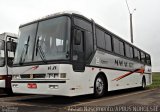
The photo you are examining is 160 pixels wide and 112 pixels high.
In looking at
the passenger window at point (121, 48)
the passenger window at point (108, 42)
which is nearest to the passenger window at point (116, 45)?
the passenger window at point (121, 48)

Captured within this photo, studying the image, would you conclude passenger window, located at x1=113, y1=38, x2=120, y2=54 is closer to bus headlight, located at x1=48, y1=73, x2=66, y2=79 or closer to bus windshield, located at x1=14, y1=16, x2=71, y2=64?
bus windshield, located at x1=14, y1=16, x2=71, y2=64

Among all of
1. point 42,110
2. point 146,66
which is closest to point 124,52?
point 146,66

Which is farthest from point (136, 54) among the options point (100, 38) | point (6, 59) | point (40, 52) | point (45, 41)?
point (40, 52)

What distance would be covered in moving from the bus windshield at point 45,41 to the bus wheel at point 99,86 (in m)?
2.44

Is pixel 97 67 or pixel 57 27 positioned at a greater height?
pixel 57 27

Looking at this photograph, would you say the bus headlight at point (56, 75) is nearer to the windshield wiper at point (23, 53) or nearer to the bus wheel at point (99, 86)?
the windshield wiper at point (23, 53)

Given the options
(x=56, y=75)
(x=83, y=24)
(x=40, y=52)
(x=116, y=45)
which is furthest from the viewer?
(x=116, y=45)

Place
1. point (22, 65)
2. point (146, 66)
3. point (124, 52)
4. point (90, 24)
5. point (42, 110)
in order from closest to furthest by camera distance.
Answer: point (42, 110) → point (22, 65) → point (90, 24) → point (124, 52) → point (146, 66)

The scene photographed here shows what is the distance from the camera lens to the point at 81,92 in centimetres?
970

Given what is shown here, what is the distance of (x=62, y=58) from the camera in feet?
29.9

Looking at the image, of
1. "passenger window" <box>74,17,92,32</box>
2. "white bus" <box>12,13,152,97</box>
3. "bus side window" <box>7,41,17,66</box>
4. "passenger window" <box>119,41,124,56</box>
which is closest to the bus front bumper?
"white bus" <box>12,13,152,97</box>

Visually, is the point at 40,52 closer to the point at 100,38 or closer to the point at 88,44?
the point at 88,44

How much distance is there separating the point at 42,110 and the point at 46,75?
6.06 ft

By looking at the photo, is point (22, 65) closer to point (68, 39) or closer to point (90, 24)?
point (68, 39)
